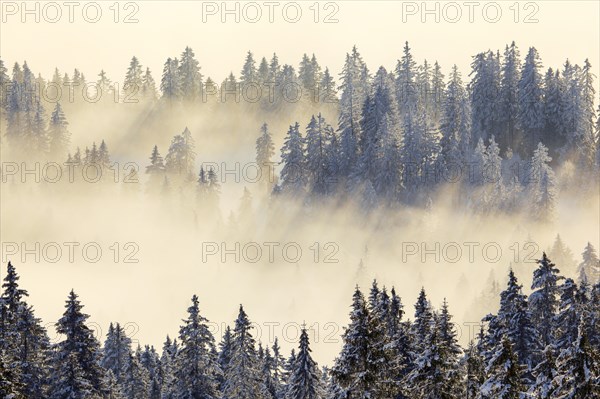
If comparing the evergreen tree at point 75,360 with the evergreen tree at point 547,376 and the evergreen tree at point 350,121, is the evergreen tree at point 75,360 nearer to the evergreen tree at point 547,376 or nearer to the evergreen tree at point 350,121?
the evergreen tree at point 547,376

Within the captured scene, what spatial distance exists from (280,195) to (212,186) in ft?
62.8

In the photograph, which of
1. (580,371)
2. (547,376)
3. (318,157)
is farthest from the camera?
(318,157)

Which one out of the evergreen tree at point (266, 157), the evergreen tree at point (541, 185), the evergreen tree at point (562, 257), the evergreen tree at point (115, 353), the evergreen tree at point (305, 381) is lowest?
the evergreen tree at point (305, 381)

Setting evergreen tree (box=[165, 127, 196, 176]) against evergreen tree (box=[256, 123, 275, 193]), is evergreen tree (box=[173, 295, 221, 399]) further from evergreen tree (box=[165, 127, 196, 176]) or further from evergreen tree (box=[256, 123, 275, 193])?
evergreen tree (box=[165, 127, 196, 176])

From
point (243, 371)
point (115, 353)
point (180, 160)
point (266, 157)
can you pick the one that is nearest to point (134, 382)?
point (115, 353)

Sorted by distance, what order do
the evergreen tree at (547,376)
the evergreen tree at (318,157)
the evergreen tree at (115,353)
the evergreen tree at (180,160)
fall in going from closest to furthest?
the evergreen tree at (547,376) → the evergreen tree at (115,353) → the evergreen tree at (318,157) → the evergreen tree at (180,160)

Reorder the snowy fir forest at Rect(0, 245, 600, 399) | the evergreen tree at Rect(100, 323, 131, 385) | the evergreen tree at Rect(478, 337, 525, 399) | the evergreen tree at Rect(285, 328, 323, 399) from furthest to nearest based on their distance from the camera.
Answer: the evergreen tree at Rect(100, 323, 131, 385) < the evergreen tree at Rect(285, 328, 323, 399) < the snowy fir forest at Rect(0, 245, 600, 399) < the evergreen tree at Rect(478, 337, 525, 399)

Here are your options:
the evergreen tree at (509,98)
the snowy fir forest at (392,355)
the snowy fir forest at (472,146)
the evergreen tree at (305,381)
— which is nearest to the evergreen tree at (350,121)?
the snowy fir forest at (472,146)

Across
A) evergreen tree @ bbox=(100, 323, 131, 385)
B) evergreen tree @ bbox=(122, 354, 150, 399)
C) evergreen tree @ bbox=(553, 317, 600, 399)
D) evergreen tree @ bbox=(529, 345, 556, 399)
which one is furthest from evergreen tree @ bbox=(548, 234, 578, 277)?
evergreen tree @ bbox=(553, 317, 600, 399)

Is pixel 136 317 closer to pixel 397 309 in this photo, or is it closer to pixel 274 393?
pixel 274 393

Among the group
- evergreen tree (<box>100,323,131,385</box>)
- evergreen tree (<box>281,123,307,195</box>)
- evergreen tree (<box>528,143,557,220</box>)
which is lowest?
evergreen tree (<box>100,323,131,385</box>)

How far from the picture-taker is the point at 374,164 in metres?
160

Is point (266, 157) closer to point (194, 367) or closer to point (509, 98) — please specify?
point (509, 98)

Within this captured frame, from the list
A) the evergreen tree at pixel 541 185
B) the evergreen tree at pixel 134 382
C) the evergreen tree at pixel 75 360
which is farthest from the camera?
the evergreen tree at pixel 541 185
